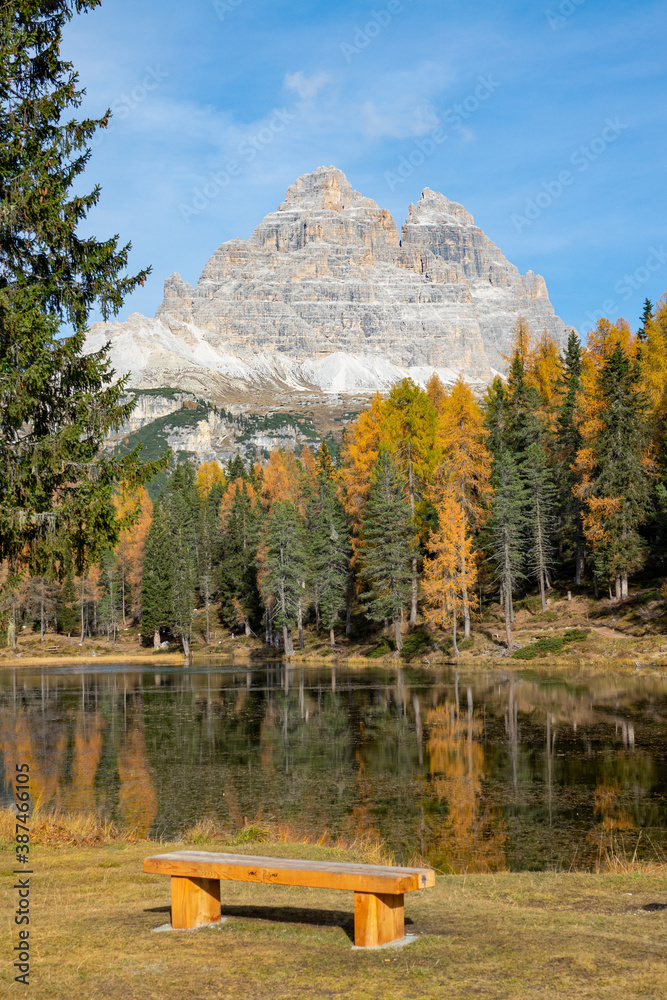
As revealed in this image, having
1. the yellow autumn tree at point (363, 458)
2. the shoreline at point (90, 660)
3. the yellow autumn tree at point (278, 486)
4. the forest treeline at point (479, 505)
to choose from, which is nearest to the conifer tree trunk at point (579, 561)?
the forest treeline at point (479, 505)

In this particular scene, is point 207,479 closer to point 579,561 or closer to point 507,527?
point 579,561

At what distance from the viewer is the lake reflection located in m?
15.9

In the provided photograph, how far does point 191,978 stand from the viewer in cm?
635

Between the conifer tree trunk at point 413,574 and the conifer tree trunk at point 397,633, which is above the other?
the conifer tree trunk at point 413,574

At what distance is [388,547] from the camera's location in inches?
2222

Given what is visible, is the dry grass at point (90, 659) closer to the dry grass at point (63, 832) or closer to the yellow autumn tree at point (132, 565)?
the yellow autumn tree at point (132, 565)

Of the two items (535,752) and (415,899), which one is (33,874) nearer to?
(415,899)

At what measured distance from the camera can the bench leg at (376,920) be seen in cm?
719

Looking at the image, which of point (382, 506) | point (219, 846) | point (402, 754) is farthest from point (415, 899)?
point (382, 506)

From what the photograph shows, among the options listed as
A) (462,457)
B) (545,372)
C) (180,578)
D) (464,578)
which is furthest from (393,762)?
(545,372)

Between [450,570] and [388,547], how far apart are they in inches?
215

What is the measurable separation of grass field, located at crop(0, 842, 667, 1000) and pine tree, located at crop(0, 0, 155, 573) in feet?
19.6

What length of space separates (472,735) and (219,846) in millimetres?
15486

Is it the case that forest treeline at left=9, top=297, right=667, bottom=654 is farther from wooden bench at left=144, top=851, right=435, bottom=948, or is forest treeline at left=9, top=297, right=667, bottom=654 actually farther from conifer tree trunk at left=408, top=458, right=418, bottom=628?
wooden bench at left=144, top=851, right=435, bottom=948
